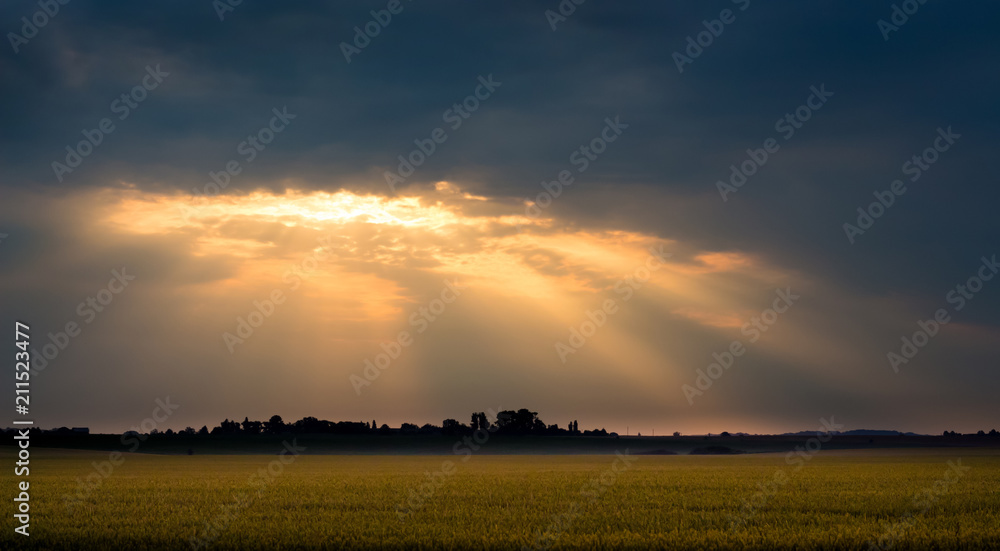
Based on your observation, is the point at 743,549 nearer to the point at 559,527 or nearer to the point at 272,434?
the point at 559,527

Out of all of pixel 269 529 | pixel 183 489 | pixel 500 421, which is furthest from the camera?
pixel 500 421

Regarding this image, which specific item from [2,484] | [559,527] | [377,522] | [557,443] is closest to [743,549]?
[559,527]

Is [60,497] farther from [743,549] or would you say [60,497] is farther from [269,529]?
[743,549]

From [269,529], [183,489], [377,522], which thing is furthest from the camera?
[183,489]

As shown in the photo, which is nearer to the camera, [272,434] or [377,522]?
[377,522]

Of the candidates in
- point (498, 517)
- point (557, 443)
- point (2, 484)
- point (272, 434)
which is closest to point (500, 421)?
point (557, 443)

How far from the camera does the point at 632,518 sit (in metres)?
20.4

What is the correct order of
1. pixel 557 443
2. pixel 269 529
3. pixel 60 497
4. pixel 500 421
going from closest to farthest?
pixel 269 529
pixel 60 497
pixel 557 443
pixel 500 421

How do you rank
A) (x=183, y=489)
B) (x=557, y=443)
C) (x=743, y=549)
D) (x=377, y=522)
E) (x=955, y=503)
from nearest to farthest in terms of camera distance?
(x=743, y=549), (x=377, y=522), (x=955, y=503), (x=183, y=489), (x=557, y=443)

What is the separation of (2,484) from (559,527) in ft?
95.7

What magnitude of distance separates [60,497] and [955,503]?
32.3 metres

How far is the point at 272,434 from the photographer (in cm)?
15638

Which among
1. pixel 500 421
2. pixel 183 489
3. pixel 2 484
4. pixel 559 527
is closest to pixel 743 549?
pixel 559 527

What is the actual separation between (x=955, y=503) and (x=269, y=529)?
855 inches
